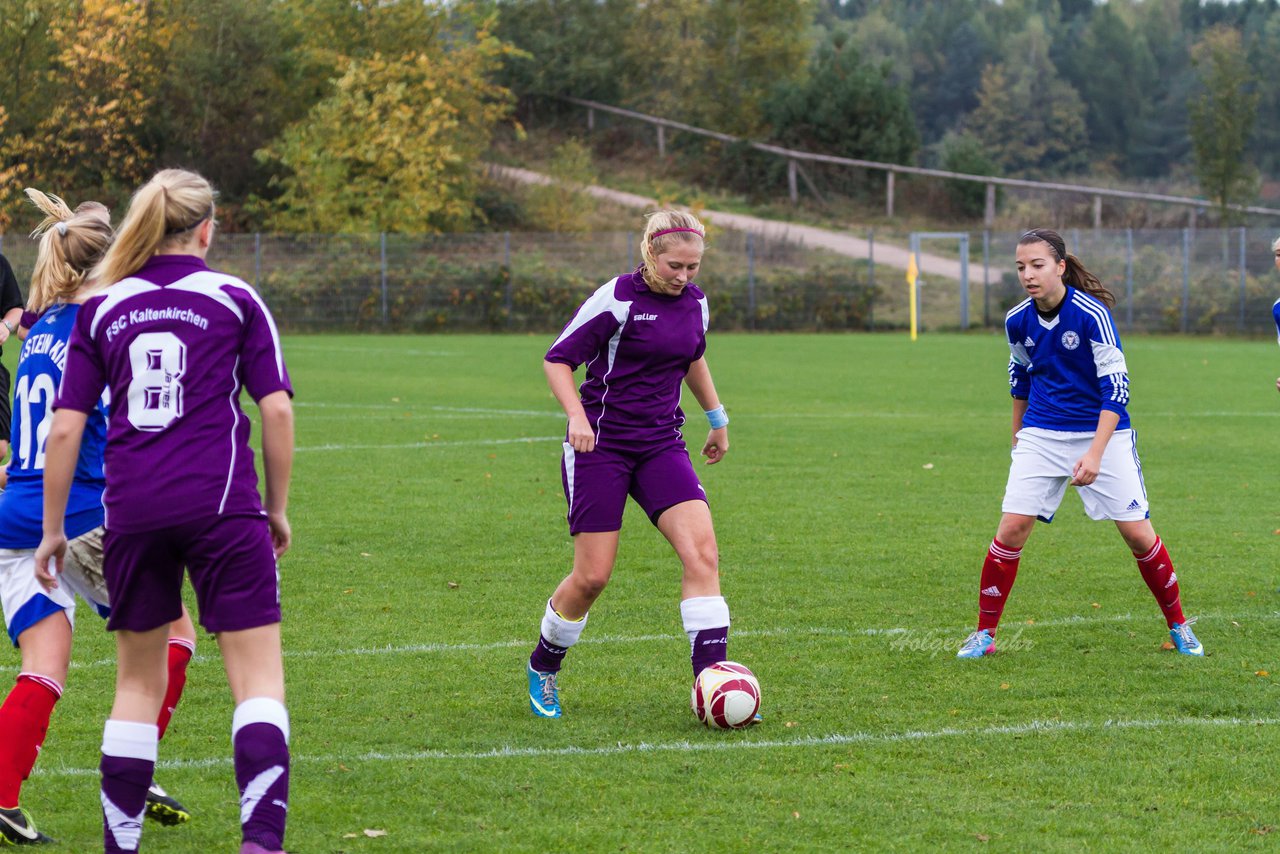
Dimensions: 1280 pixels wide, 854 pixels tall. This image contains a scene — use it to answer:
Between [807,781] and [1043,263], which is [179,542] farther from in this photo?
[1043,263]

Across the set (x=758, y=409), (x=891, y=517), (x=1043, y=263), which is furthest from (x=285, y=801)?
(x=758, y=409)

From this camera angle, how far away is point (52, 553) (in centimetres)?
401

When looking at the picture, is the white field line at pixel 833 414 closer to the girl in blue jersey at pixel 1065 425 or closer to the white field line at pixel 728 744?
the girl in blue jersey at pixel 1065 425

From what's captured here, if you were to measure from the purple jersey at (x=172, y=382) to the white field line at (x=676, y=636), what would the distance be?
313 centimetres

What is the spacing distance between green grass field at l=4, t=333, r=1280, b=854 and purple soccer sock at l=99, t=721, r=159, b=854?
1.75 ft

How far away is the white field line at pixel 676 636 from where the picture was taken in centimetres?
679

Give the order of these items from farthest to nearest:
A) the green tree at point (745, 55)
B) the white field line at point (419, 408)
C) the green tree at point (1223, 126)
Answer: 1. the green tree at point (745, 55)
2. the green tree at point (1223, 126)
3. the white field line at point (419, 408)

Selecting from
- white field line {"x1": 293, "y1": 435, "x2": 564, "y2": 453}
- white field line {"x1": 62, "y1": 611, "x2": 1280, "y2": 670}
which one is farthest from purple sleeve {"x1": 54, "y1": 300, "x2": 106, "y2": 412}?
white field line {"x1": 293, "y1": 435, "x2": 564, "y2": 453}

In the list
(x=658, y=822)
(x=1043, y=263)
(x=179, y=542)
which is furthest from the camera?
(x=1043, y=263)

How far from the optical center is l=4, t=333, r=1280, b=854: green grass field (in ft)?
15.1

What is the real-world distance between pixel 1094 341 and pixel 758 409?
1181 cm

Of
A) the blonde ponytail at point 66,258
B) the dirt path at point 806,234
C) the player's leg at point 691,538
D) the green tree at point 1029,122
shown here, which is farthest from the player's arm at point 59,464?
the green tree at point 1029,122

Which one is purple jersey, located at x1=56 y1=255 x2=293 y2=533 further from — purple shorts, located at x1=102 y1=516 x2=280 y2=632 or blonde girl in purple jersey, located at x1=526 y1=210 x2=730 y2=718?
blonde girl in purple jersey, located at x1=526 y1=210 x2=730 y2=718

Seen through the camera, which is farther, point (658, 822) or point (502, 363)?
point (502, 363)
